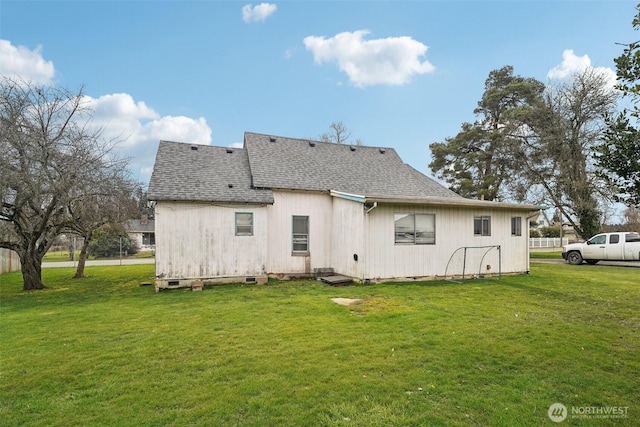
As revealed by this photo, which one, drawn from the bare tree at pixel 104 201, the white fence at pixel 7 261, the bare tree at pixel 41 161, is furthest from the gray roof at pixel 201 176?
the white fence at pixel 7 261

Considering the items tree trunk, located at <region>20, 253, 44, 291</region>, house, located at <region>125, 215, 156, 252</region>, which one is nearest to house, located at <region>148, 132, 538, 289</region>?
tree trunk, located at <region>20, 253, 44, 291</region>

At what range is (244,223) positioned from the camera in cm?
1145

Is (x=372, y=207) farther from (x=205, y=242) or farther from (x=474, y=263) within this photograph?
(x=205, y=242)

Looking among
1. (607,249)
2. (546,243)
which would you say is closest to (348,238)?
(607,249)

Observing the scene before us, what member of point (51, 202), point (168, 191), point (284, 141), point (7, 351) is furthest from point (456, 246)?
point (51, 202)

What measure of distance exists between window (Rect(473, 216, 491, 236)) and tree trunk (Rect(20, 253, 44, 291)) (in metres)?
15.3

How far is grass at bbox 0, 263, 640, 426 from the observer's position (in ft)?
10.5

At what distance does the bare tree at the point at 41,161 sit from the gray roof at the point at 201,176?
2072 millimetres

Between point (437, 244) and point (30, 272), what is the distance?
45.2 feet

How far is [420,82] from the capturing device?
16547 millimetres

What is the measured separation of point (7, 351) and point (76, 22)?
1168 centimetres

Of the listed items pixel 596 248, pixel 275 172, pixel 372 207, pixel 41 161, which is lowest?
pixel 596 248

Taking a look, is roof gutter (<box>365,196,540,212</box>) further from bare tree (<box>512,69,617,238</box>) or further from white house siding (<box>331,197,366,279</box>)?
bare tree (<box>512,69,617,238</box>)

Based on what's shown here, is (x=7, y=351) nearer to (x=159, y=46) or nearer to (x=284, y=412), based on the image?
(x=284, y=412)
